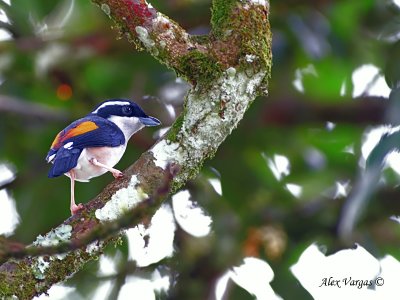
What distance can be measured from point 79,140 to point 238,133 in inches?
103

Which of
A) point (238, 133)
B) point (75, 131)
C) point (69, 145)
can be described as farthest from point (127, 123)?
point (238, 133)

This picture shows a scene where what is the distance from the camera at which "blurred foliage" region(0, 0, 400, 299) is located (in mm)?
6367

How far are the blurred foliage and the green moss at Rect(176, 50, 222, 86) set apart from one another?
8.97 ft

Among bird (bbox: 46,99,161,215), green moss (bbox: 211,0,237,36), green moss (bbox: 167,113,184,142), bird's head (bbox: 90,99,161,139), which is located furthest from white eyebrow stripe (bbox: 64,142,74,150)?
green moss (bbox: 211,0,237,36)

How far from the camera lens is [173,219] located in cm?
644

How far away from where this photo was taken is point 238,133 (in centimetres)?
668

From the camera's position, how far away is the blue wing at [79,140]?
13.0 feet

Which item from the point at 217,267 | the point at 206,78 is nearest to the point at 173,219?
the point at 217,267

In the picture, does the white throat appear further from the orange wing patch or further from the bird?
the orange wing patch

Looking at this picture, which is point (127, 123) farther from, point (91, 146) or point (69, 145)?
point (69, 145)

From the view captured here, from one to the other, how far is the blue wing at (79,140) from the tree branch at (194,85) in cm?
49

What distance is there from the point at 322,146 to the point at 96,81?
180cm

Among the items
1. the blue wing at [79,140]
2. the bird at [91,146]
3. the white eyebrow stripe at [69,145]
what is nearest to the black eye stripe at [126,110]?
the bird at [91,146]

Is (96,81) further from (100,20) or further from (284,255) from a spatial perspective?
(284,255)
